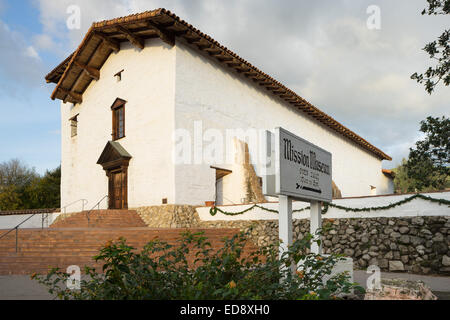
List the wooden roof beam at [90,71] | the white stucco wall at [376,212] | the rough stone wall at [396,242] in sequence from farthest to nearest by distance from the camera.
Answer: the wooden roof beam at [90,71]
the white stucco wall at [376,212]
the rough stone wall at [396,242]

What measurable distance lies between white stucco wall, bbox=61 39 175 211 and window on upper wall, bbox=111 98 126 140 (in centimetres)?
30

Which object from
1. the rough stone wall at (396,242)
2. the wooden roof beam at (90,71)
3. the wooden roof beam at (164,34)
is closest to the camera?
the rough stone wall at (396,242)

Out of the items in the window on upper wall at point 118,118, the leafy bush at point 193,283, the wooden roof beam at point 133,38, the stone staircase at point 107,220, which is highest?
the wooden roof beam at point 133,38

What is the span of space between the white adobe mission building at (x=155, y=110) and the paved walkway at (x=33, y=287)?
21.4ft

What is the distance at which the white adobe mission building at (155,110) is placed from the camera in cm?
1386

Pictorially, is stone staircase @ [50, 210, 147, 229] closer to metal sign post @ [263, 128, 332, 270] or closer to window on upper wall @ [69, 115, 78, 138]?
window on upper wall @ [69, 115, 78, 138]

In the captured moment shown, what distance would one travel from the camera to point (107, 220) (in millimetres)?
13469

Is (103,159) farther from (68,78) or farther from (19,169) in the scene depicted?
(19,169)

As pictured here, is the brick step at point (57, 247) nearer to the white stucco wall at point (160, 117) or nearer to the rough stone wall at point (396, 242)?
the white stucco wall at point (160, 117)

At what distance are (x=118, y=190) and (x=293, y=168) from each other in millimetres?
12567

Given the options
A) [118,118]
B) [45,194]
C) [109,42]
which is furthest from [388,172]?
[45,194]

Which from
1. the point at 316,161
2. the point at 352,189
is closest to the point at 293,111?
the point at 352,189

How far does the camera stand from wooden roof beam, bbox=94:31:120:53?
15698mm

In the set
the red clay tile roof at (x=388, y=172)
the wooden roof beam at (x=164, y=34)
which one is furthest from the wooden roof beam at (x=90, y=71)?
the red clay tile roof at (x=388, y=172)
